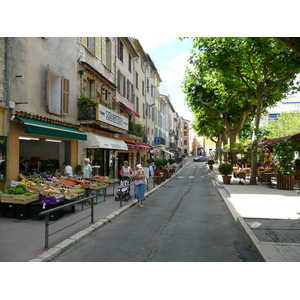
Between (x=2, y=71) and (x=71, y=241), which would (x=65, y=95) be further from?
(x=71, y=241)

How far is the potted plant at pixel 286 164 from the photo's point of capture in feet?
42.8

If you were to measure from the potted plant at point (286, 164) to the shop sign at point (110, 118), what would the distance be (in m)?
9.34

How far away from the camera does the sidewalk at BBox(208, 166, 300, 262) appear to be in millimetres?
4652

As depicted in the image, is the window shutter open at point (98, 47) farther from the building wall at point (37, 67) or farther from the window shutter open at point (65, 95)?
the window shutter open at point (65, 95)

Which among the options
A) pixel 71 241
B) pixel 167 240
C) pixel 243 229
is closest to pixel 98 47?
pixel 71 241

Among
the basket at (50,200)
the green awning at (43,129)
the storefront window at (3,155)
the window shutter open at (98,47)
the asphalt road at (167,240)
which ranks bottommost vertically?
the asphalt road at (167,240)

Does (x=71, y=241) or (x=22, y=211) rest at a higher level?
(x=22, y=211)

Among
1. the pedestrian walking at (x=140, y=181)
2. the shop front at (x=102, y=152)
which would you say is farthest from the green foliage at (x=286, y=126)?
the pedestrian walking at (x=140, y=181)

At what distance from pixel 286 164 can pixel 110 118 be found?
1002 cm

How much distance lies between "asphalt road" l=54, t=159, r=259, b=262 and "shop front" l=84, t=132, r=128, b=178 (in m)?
6.85

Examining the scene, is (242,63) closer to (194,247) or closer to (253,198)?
(253,198)

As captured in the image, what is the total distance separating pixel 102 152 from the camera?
1819cm

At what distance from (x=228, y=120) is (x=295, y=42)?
23.4m

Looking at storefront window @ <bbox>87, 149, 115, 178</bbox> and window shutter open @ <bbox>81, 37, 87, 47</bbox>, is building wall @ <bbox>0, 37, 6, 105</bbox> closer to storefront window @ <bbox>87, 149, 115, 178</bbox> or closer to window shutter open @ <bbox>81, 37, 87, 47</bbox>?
window shutter open @ <bbox>81, 37, 87, 47</bbox>
